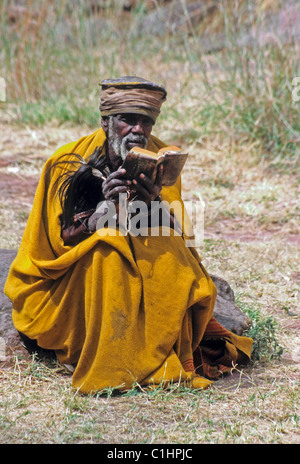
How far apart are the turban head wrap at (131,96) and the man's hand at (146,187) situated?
358mm

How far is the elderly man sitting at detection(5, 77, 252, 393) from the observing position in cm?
275

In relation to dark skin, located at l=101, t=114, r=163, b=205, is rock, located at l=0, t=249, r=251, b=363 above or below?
below

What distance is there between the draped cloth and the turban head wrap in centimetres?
25

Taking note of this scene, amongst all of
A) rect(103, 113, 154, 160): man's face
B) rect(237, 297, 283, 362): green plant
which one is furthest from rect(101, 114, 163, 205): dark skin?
rect(237, 297, 283, 362): green plant

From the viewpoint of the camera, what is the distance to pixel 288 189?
6316 mm

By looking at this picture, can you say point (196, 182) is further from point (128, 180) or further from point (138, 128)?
point (128, 180)

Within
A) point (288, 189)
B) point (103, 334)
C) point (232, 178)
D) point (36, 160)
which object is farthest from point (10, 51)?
point (103, 334)

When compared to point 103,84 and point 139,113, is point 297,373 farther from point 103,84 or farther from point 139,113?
point 103,84

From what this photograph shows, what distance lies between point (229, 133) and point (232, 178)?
653mm

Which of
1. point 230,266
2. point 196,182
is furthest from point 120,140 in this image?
point 196,182

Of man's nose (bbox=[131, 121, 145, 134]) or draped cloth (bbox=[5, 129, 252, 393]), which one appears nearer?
draped cloth (bbox=[5, 129, 252, 393])

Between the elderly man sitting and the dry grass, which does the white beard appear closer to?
the elderly man sitting

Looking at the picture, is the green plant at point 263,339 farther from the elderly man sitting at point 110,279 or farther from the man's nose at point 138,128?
the man's nose at point 138,128

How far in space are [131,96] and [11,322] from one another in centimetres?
140
